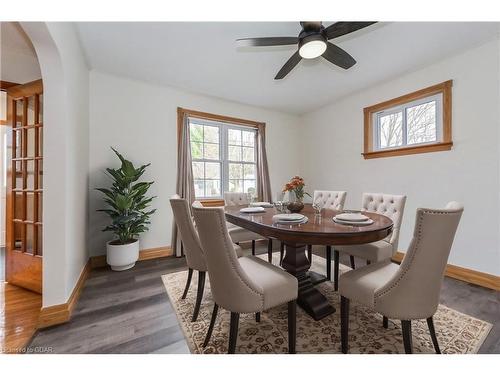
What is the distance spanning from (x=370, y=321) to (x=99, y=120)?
378cm

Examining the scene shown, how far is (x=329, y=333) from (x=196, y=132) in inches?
132

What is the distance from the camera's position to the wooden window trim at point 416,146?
2.55 metres

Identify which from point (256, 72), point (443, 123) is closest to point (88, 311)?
point (256, 72)

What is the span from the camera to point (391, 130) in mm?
3250

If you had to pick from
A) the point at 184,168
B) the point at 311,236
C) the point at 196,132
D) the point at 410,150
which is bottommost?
the point at 311,236

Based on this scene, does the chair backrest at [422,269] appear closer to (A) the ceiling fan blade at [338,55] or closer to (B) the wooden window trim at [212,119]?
(A) the ceiling fan blade at [338,55]

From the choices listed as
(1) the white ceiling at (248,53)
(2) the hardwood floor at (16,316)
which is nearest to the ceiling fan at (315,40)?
(1) the white ceiling at (248,53)

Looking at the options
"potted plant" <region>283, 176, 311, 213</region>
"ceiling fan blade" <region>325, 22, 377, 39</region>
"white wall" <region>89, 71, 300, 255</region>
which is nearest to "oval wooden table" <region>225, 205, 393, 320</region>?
"potted plant" <region>283, 176, 311, 213</region>

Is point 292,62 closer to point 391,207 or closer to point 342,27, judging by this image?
point 342,27

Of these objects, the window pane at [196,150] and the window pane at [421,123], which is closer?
the window pane at [421,123]

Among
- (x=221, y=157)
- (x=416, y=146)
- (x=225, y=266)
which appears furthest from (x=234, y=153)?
(x=225, y=266)

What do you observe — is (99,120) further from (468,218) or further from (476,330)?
(468,218)

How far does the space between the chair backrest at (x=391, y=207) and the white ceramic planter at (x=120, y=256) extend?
115 inches
